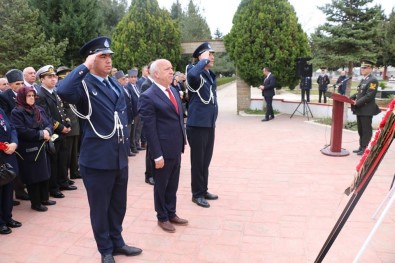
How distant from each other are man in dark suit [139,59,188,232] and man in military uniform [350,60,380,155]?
181 inches

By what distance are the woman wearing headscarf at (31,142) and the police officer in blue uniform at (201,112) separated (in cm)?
174

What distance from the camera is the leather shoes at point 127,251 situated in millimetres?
3245

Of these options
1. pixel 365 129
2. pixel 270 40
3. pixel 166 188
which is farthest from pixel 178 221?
pixel 270 40

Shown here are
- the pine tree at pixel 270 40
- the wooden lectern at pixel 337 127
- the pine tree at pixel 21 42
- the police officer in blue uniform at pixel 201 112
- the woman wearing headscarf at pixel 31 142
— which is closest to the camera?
the woman wearing headscarf at pixel 31 142

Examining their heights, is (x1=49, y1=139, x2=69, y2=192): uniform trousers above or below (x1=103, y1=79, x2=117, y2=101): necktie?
below

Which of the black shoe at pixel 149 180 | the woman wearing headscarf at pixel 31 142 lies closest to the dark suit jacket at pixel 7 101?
the woman wearing headscarf at pixel 31 142

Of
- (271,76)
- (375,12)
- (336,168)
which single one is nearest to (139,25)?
(271,76)

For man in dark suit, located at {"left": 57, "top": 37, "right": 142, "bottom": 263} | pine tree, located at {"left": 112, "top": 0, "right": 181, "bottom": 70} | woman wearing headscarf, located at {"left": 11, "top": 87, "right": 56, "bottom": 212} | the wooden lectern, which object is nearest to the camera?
man in dark suit, located at {"left": 57, "top": 37, "right": 142, "bottom": 263}

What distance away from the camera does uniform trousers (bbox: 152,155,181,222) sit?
11.9ft

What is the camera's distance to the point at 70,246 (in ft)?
11.2

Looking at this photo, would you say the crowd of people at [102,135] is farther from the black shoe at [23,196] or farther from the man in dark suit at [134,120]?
the man in dark suit at [134,120]

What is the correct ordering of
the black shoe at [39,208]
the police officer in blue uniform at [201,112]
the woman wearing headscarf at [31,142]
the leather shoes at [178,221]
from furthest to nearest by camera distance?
the black shoe at [39,208] < the police officer in blue uniform at [201,112] < the woman wearing headscarf at [31,142] < the leather shoes at [178,221]

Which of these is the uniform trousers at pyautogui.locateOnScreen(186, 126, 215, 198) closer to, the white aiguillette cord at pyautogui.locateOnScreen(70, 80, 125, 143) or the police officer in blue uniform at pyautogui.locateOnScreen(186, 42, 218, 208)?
the police officer in blue uniform at pyautogui.locateOnScreen(186, 42, 218, 208)

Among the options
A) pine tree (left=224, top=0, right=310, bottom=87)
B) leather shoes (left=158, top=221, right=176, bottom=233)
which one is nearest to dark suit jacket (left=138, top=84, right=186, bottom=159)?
leather shoes (left=158, top=221, right=176, bottom=233)
